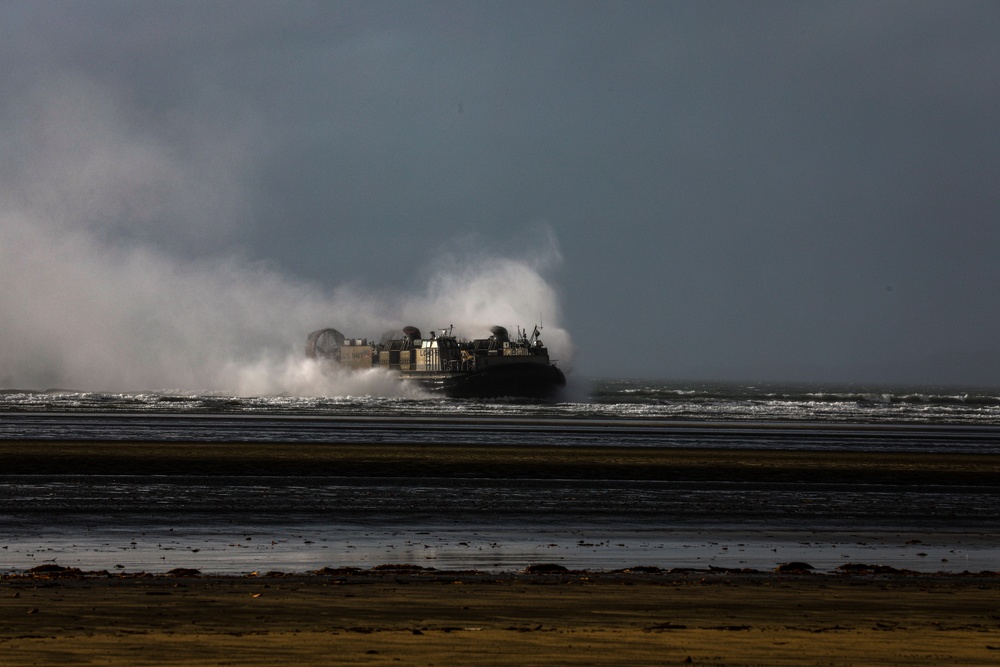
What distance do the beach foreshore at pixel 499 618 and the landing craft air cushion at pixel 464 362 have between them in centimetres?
6444

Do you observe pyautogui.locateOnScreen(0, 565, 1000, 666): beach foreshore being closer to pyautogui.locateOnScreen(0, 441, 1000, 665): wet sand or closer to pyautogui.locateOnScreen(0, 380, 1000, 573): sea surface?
pyautogui.locateOnScreen(0, 441, 1000, 665): wet sand

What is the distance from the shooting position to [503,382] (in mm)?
75938

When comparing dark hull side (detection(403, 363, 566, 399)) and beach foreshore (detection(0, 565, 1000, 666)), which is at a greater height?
dark hull side (detection(403, 363, 566, 399))

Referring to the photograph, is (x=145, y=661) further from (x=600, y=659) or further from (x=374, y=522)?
(x=374, y=522)

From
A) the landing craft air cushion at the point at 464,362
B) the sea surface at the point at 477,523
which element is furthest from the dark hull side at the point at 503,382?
the sea surface at the point at 477,523

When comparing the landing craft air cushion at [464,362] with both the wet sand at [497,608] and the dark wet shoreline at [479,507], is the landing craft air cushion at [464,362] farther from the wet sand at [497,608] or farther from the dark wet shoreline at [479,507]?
the wet sand at [497,608]

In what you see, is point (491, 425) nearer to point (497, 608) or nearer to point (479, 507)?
point (479, 507)

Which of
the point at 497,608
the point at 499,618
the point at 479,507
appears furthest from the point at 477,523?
the point at 499,618

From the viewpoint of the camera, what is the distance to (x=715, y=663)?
23.8ft

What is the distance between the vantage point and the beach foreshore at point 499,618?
7.39 metres

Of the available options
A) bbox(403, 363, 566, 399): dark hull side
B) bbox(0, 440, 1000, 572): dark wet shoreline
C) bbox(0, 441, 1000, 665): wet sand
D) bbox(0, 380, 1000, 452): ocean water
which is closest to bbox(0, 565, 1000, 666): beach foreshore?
bbox(0, 441, 1000, 665): wet sand

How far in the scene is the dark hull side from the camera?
75562 millimetres

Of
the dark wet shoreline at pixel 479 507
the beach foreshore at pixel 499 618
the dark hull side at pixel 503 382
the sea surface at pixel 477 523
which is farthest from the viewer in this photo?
the dark hull side at pixel 503 382

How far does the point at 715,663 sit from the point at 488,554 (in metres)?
5.67
